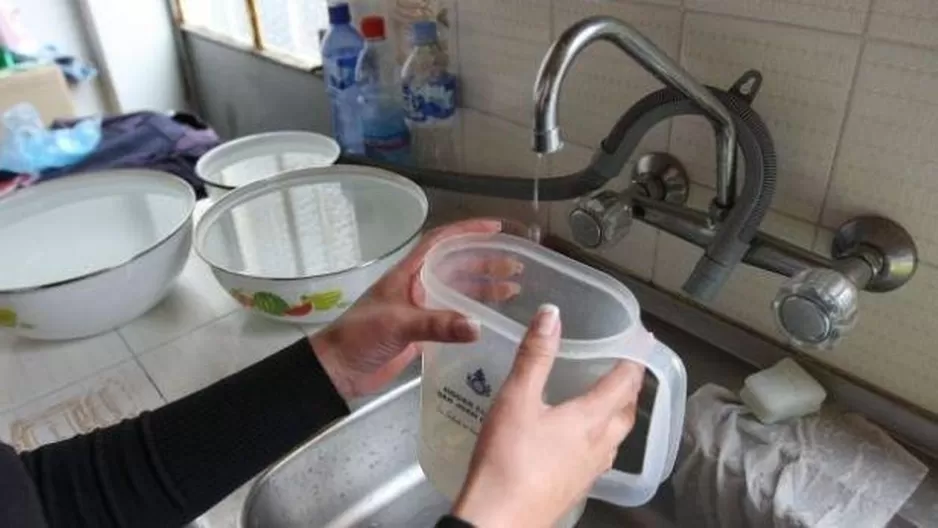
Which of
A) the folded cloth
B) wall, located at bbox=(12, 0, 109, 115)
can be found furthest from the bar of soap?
wall, located at bbox=(12, 0, 109, 115)

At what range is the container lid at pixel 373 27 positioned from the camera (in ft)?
3.17

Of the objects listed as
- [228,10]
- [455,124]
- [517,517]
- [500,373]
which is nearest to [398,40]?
[455,124]

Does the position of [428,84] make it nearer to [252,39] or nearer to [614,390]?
[614,390]

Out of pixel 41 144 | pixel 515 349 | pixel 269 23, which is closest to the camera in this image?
pixel 515 349

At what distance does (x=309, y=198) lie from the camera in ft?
3.00

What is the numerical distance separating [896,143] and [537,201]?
36cm

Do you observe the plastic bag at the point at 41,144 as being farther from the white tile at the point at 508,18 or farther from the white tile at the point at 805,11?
the white tile at the point at 805,11

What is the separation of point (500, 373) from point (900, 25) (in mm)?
390

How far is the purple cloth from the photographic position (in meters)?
1.73

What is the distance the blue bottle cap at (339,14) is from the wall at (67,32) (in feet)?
5.37

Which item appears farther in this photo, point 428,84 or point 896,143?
point 428,84

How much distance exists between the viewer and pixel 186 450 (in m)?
0.59

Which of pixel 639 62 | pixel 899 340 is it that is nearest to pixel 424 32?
pixel 639 62

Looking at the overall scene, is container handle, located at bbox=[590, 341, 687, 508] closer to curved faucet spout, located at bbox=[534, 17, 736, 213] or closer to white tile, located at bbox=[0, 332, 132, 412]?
curved faucet spout, located at bbox=[534, 17, 736, 213]
